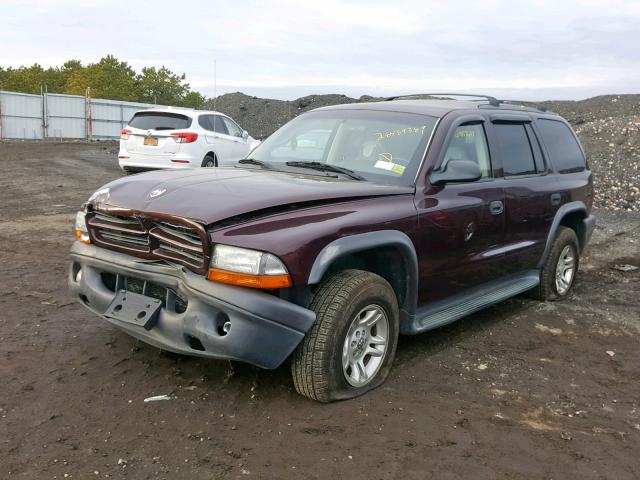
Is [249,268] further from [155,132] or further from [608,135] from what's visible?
[608,135]

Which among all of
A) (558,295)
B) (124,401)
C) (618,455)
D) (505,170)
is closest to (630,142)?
(558,295)

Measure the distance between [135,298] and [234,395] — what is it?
2.69ft

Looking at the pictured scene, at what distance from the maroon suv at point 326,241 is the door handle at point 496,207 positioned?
0.01 metres

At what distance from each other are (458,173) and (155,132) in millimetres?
10403

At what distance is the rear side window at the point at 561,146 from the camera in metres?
5.97

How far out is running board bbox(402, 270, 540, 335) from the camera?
171 inches

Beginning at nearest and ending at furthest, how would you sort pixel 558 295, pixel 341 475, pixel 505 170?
pixel 341 475 < pixel 505 170 < pixel 558 295

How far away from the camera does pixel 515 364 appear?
4.57 meters

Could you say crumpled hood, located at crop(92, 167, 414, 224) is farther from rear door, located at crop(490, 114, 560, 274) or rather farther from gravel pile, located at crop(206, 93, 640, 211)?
gravel pile, located at crop(206, 93, 640, 211)

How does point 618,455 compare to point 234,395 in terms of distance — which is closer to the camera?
point 618,455

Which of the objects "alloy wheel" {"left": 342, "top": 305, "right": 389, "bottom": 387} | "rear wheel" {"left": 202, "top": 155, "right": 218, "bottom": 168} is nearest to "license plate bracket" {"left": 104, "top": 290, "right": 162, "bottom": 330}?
"alloy wheel" {"left": 342, "top": 305, "right": 389, "bottom": 387}

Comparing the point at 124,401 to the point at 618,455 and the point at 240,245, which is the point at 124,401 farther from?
the point at 618,455

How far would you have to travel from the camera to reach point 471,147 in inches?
193

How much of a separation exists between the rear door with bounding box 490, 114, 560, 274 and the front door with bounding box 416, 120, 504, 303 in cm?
18
